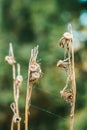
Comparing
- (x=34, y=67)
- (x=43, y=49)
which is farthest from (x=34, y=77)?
(x=43, y=49)

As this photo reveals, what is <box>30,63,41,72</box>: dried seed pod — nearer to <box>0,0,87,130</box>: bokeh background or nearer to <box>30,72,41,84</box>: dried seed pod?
<box>30,72,41,84</box>: dried seed pod

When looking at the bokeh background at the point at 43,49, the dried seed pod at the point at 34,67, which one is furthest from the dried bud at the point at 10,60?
the bokeh background at the point at 43,49

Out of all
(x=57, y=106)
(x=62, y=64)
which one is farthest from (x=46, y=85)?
(x=62, y=64)

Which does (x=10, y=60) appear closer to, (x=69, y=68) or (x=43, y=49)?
(x=69, y=68)

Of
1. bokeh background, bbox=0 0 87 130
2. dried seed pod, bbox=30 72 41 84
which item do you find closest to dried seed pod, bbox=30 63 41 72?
dried seed pod, bbox=30 72 41 84

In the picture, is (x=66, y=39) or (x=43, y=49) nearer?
(x=66, y=39)

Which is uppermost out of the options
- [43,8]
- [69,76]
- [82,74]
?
[43,8]

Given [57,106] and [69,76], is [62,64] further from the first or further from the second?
[57,106]

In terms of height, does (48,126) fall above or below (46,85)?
below
